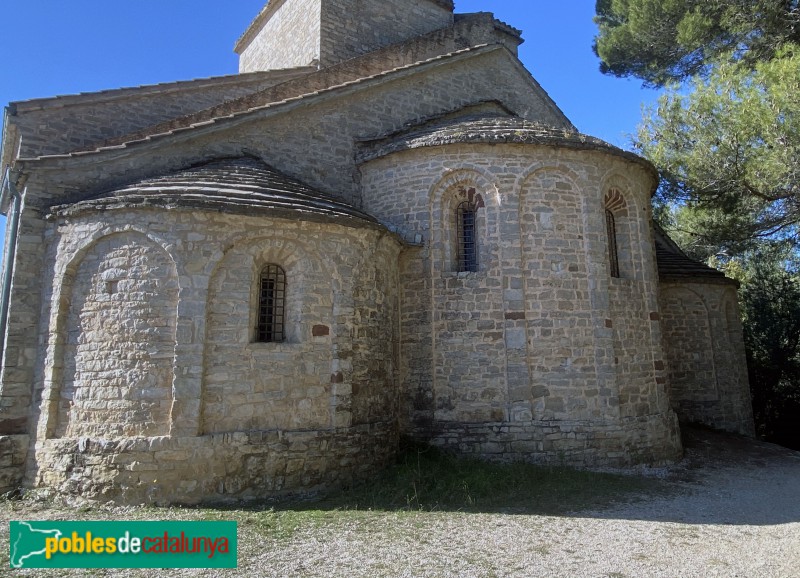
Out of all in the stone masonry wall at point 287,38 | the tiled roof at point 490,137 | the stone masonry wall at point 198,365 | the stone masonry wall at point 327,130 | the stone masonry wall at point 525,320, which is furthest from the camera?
the stone masonry wall at point 287,38

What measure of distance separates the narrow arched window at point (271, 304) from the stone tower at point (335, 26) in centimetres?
781

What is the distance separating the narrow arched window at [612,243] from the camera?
1047 centimetres

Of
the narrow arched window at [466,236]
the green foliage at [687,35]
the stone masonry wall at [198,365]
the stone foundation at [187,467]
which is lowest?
the stone foundation at [187,467]

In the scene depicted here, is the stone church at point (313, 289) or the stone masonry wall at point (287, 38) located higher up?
the stone masonry wall at point (287, 38)

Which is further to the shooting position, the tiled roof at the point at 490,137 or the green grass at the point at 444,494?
the tiled roof at the point at 490,137

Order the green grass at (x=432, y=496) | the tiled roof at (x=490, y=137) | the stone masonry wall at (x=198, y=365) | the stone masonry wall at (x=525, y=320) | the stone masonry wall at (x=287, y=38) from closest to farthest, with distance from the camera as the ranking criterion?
the green grass at (x=432, y=496), the stone masonry wall at (x=198, y=365), the stone masonry wall at (x=525, y=320), the tiled roof at (x=490, y=137), the stone masonry wall at (x=287, y=38)

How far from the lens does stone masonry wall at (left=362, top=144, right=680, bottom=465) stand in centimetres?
906

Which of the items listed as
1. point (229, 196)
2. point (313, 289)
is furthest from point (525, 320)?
point (229, 196)

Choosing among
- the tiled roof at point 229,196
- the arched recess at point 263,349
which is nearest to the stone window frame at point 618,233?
the tiled roof at point 229,196

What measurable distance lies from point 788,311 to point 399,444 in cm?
1622

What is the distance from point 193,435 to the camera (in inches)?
283

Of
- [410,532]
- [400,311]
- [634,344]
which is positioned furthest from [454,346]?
[410,532]

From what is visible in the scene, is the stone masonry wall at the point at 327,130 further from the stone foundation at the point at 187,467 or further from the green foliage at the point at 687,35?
the green foliage at the point at 687,35

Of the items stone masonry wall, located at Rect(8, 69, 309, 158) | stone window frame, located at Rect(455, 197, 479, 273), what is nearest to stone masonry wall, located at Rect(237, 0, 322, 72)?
stone masonry wall, located at Rect(8, 69, 309, 158)
